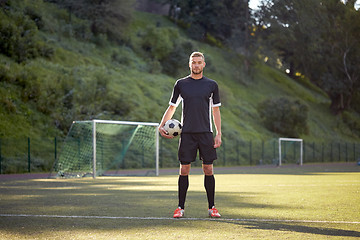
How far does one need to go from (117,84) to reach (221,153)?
9.18 m

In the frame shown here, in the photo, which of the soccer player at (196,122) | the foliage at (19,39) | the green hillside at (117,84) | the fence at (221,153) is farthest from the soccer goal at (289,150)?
the soccer player at (196,122)

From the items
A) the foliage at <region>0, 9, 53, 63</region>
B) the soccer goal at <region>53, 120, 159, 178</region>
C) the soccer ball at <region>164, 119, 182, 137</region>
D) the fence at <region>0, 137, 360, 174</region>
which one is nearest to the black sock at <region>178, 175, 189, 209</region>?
the soccer ball at <region>164, 119, 182, 137</region>

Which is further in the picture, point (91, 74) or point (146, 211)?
point (91, 74)

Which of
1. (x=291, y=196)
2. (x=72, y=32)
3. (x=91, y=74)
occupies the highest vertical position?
(x=72, y=32)

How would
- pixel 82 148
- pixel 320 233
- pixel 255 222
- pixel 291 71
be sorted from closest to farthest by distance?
1. pixel 320 233
2. pixel 255 222
3. pixel 82 148
4. pixel 291 71

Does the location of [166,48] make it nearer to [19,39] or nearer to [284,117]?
[284,117]

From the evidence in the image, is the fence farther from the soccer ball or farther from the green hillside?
the soccer ball

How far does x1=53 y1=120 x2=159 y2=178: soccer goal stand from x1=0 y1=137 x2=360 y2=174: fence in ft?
2.71

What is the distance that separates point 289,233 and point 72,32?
46.2 meters

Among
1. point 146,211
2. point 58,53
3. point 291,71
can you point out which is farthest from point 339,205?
point 291,71

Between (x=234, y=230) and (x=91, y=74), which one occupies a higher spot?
(x=91, y=74)

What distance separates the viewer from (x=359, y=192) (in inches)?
472

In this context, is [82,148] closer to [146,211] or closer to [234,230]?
[146,211]

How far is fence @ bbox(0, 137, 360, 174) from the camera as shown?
28359mm
